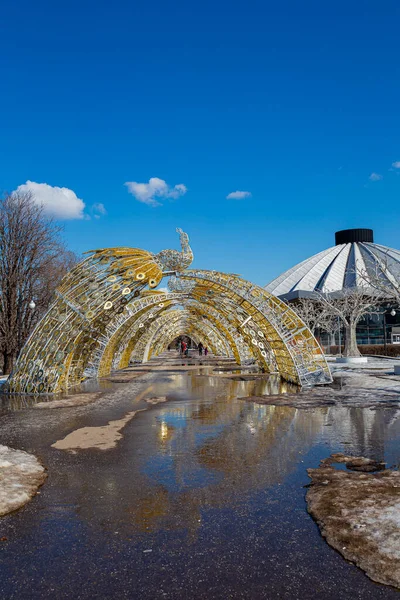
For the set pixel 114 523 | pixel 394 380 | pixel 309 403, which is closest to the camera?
pixel 114 523

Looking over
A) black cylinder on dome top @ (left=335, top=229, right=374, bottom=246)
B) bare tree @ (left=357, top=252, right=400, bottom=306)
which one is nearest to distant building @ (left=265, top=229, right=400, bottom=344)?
black cylinder on dome top @ (left=335, top=229, right=374, bottom=246)

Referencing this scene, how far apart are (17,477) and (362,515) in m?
5.00

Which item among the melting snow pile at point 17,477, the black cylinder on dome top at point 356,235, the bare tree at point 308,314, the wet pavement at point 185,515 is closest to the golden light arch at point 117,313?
the wet pavement at point 185,515

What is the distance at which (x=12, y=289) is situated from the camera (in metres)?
26.6

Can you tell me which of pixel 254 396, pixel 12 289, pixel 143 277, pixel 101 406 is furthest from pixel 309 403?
pixel 12 289

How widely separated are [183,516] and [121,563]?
50.7 inches

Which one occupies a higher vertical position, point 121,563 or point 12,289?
point 12,289

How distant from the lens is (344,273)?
75.1 metres

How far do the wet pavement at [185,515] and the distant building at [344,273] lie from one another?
55.7 meters

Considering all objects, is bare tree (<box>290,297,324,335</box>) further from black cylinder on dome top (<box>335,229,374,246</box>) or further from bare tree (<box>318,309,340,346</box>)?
black cylinder on dome top (<box>335,229,374,246</box>)

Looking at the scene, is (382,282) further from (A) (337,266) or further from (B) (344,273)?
(A) (337,266)

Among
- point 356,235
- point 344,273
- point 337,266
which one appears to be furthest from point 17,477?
point 356,235

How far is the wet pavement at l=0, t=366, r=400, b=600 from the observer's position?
13.6ft

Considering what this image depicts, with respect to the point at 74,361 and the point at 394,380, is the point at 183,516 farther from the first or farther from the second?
the point at 394,380
